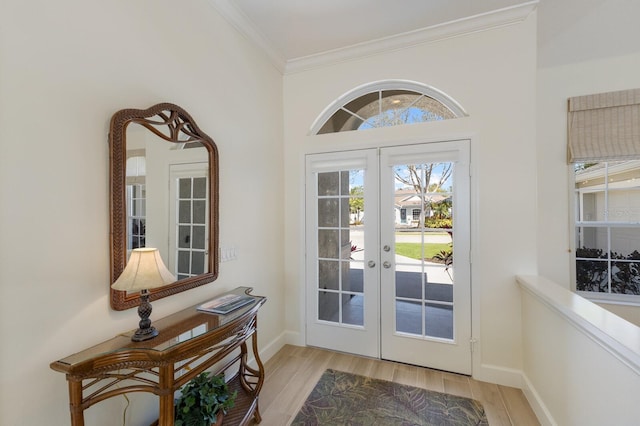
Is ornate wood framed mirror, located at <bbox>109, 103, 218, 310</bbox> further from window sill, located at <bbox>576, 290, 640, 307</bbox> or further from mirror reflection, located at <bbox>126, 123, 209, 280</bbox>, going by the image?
window sill, located at <bbox>576, 290, 640, 307</bbox>

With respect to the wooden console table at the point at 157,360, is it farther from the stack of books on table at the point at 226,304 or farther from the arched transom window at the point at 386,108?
the arched transom window at the point at 386,108

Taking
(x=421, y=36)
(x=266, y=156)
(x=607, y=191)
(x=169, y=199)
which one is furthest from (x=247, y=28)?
(x=607, y=191)

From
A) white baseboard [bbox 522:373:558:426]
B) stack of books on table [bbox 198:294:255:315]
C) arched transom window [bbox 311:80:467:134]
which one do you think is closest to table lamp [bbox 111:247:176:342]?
stack of books on table [bbox 198:294:255:315]

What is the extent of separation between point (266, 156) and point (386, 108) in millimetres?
1308

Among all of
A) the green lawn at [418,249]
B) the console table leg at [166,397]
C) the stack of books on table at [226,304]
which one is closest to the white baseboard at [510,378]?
the green lawn at [418,249]

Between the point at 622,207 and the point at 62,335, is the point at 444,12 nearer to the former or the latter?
the point at 622,207

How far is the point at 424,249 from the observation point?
2602mm

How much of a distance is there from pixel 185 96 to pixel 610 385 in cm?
283

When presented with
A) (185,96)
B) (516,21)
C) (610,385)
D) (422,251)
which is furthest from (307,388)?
(516,21)

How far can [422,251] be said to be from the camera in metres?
2.61

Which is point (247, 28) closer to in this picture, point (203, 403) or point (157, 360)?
point (157, 360)

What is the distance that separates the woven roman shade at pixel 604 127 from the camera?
276 cm

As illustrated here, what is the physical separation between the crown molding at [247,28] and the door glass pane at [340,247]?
1281mm

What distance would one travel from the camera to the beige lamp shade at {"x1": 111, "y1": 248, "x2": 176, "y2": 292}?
1289 millimetres
